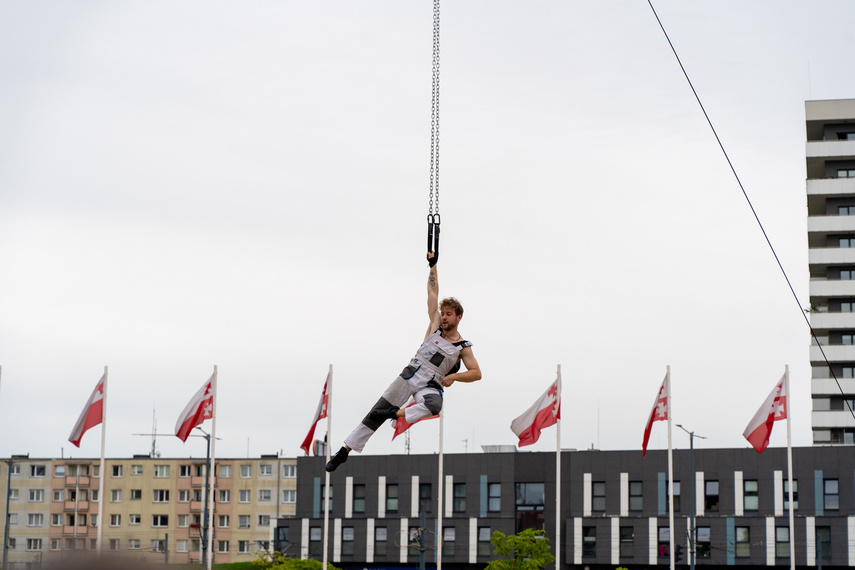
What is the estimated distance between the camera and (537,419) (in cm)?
4834

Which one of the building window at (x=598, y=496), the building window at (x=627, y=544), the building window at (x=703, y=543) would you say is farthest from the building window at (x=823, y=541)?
the building window at (x=598, y=496)

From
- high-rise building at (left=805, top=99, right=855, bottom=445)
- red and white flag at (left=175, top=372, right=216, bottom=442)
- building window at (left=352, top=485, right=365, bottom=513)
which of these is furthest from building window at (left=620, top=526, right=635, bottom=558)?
red and white flag at (left=175, top=372, right=216, bottom=442)

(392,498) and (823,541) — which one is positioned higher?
(392,498)

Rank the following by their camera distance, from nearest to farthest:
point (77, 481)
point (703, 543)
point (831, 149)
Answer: point (703, 543) < point (831, 149) < point (77, 481)

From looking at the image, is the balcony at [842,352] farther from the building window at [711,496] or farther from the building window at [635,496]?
the building window at [635,496]

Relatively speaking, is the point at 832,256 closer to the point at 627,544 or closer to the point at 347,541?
the point at 627,544

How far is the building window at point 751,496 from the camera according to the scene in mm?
77438

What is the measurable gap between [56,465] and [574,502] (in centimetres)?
7012

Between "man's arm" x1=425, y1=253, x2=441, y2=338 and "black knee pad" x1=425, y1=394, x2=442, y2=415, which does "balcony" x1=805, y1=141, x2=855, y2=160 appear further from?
"black knee pad" x1=425, y1=394, x2=442, y2=415

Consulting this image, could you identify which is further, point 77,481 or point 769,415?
point 77,481

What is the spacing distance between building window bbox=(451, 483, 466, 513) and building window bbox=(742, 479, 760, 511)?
1949 cm

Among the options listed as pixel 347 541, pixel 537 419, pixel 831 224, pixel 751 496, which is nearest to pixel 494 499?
pixel 347 541

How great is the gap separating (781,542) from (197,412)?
4466 centimetres

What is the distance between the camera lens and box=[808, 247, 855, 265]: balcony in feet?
307
